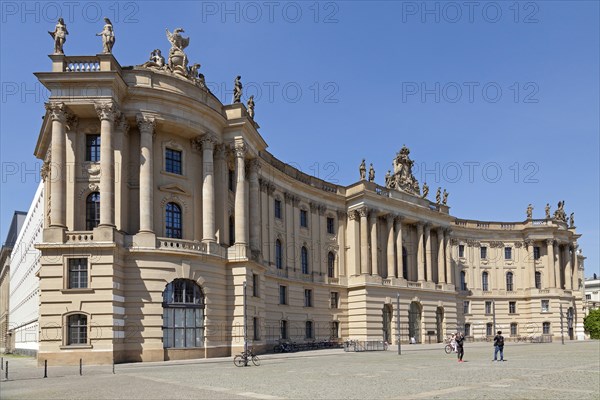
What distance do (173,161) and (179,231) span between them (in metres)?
Answer: 5.22

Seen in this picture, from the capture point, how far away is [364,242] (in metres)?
70.9

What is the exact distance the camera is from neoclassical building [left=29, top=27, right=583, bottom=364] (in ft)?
134

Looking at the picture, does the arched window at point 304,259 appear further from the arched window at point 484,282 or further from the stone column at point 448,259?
the arched window at point 484,282

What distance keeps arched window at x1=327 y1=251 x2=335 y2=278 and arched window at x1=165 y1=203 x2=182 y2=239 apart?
1020 inches

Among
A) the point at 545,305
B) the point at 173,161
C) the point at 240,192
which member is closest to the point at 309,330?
the point at 240,192

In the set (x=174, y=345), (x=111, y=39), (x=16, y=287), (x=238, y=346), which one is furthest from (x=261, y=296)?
(x=16, y=287)

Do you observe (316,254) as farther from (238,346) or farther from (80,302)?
(80,302)

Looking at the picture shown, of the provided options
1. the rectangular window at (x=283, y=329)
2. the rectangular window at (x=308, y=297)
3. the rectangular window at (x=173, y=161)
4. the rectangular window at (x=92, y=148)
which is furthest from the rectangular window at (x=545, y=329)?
the rectangular window at (x=92, y=148)

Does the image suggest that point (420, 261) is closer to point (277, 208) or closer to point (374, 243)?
point (374, 243)

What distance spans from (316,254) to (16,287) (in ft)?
137

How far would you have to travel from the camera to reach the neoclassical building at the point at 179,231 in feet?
134


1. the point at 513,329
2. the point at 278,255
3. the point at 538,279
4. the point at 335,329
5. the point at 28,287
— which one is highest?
the point at 278,255

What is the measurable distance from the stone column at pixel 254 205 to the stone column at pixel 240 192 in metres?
2.20

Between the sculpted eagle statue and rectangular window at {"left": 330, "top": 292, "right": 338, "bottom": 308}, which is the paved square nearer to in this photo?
the sculpted eagle statue
